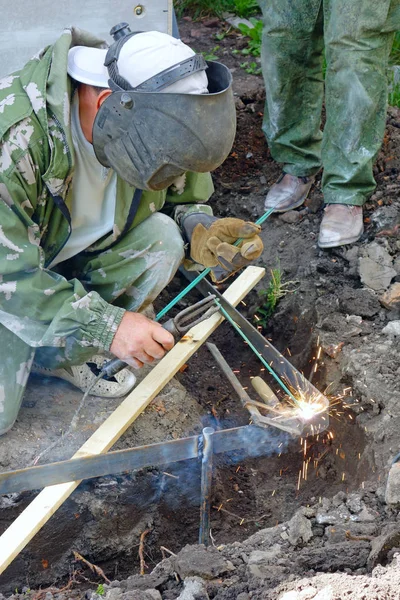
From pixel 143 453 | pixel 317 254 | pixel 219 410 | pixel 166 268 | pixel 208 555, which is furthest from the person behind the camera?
pixel 317 254

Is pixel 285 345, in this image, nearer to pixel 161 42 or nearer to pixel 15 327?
pixel 15 327

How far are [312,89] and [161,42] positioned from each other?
2.02 metres

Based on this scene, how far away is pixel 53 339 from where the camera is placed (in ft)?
10.2

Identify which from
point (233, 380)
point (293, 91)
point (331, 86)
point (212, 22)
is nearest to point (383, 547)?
point (233, 380)

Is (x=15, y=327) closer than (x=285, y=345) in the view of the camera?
Yes

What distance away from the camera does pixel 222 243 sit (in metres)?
3.37

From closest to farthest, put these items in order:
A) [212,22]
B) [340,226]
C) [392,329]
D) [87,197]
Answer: [87,197]
[392,329]
[340,226]
[212,22]

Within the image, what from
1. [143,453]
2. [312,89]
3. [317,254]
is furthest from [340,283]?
[143,453]

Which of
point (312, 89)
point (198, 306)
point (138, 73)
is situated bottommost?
point (198, 306)

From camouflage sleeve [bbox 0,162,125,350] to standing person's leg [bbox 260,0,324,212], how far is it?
1948mm

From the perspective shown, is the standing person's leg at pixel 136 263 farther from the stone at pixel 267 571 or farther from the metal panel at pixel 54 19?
the metal panel at pixel 54 19

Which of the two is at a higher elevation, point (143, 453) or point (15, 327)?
point (15, 327)

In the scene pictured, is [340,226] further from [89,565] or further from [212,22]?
[212,22]

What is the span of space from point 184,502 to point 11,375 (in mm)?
1006
